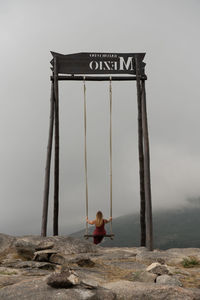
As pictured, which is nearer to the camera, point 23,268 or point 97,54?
point 23,268

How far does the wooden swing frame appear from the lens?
11711 millimetres

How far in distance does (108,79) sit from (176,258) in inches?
294

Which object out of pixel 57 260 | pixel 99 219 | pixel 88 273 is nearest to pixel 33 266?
pixel 57 260

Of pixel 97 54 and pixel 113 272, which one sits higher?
pixel 97 54

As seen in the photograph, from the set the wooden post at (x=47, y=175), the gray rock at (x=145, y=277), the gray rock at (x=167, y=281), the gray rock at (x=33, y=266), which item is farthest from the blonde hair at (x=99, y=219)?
the gray rock at (x=167, y=281)

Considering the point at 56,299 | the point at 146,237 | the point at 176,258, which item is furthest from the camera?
the point at 146,237

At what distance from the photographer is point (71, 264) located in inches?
293

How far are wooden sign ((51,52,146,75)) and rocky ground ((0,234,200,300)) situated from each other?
22.3ft

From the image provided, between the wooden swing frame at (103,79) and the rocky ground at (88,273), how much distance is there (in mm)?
1926

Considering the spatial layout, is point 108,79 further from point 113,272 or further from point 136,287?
point 136,287

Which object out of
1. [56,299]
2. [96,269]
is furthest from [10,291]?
[96,269]

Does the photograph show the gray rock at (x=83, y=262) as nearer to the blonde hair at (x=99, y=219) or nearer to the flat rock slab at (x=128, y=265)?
the flat rock slab at (x=128, y=265)

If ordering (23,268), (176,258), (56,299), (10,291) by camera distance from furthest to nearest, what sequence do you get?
(176,258) < (23,268) < (10,291) < (56,299)

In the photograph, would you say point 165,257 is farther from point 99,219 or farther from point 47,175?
point 47,175
